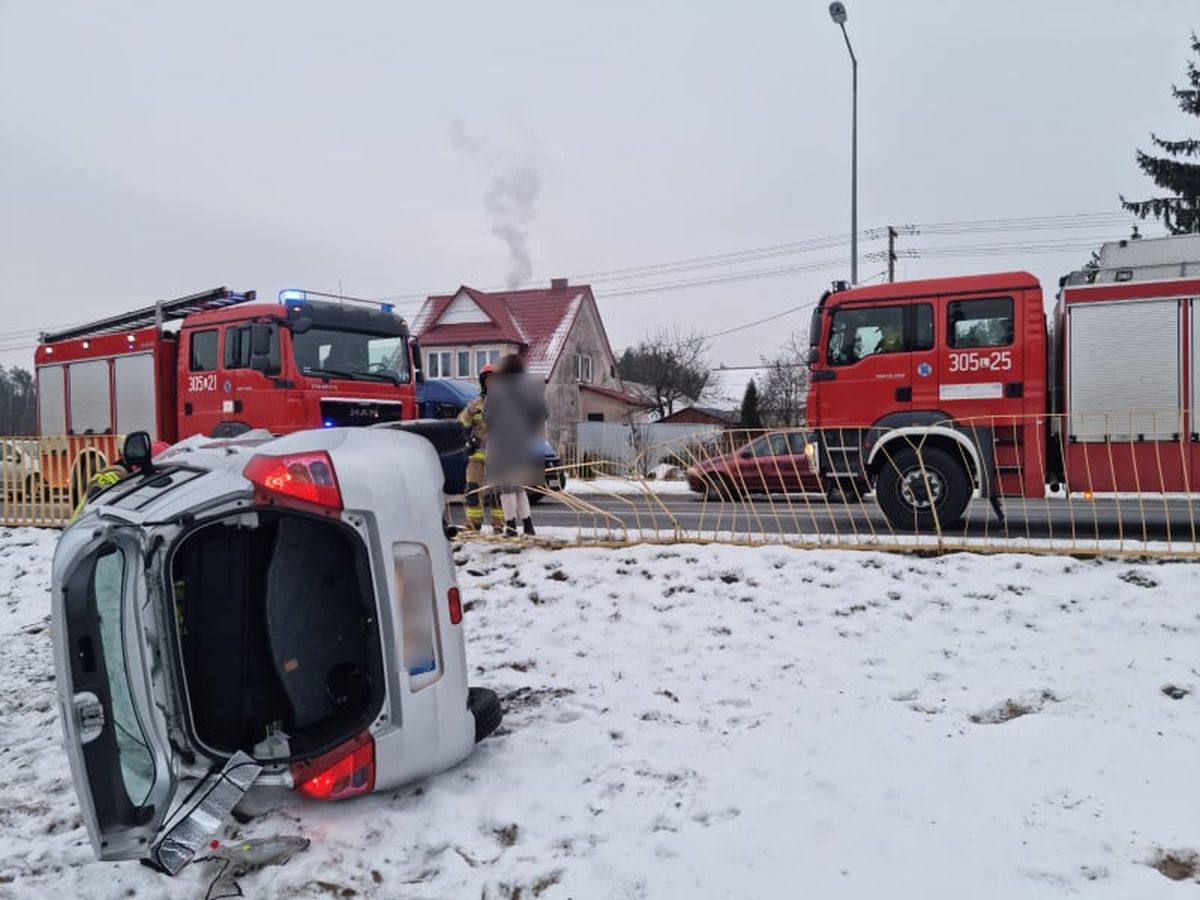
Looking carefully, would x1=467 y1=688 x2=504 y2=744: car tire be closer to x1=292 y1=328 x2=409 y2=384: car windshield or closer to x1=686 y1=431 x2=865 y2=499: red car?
x1=686 y1=431 x2=865 y2=499: red car

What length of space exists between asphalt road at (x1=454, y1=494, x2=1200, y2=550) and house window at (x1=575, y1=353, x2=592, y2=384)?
26693 millimetres

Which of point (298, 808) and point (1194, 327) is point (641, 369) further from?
point (298, 808)

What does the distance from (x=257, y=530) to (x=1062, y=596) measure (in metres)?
4.62

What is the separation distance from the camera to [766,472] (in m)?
11.9

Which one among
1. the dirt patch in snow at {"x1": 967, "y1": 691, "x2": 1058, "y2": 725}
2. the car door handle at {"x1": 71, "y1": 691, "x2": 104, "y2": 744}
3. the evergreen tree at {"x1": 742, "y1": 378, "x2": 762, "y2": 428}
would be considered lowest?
the dirt patch in snow at {"x1": 967, "y1": 691, "x2": 1058, "y2": 725}

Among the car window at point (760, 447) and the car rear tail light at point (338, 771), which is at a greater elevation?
the car window at point (760, 447)

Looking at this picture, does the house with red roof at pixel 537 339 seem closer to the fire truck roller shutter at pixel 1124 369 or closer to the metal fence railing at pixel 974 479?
the metal fence railing at pixel 974 479

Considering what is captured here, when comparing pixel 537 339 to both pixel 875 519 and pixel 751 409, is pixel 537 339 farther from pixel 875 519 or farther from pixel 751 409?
pixel 875 519

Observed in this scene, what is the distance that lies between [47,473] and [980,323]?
11473mm

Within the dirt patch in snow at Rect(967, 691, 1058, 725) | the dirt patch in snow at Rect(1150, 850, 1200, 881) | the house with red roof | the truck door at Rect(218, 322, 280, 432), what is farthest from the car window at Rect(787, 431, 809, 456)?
the house with red roof

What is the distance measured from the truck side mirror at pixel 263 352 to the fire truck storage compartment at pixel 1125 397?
9165mm

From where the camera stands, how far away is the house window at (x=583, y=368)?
3739 centimetres

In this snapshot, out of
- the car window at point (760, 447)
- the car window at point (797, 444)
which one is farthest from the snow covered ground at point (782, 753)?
the car window at point (760, 447)

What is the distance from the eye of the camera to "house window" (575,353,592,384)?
123ft
